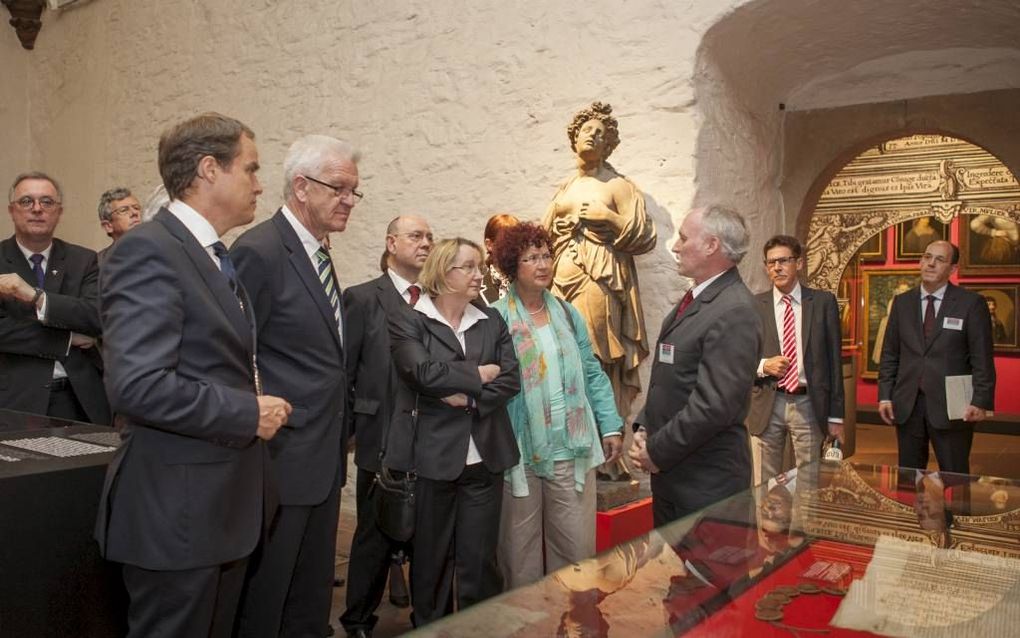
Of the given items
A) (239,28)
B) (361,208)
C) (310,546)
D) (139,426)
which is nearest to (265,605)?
(310,546)

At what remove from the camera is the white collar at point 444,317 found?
3062 mm

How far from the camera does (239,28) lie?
664cm

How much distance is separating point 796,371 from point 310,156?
9.27 feet

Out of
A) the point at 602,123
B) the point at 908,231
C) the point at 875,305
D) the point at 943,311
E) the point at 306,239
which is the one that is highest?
the point at 602,123

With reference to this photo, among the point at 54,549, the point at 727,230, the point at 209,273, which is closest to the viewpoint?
the point at 209,273

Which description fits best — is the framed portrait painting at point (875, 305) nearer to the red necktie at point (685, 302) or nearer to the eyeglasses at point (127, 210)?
the red necktie at point (685, 302)

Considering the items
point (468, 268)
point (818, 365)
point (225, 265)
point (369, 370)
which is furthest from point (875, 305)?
point (225, 265)

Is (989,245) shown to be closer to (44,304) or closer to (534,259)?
(534,259)

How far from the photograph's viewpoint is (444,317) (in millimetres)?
3104

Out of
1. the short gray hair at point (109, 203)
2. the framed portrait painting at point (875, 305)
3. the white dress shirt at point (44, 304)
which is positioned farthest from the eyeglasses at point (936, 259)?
the framed portrait painting at point (875, 305)

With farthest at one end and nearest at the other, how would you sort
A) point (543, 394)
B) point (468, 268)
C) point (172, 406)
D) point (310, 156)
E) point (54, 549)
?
point (543, 394)
point (468, 268)
point (310, 156)
point (54, 549)
point (172, 406)

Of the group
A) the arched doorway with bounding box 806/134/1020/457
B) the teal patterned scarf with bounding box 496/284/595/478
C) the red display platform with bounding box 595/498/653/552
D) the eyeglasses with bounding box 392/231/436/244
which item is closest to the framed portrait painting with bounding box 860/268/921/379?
the arched doorway with bounding box 806/134/1020/457

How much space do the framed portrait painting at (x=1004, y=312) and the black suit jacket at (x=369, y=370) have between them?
8375 mm

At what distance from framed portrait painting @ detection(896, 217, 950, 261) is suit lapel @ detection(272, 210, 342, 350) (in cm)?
926
